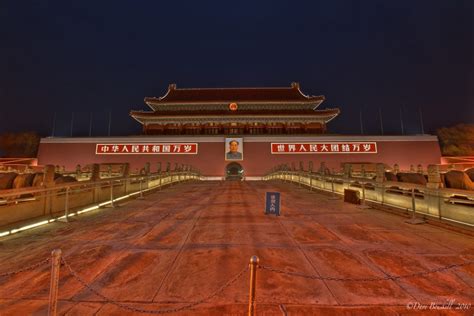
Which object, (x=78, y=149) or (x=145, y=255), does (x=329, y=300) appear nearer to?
(x=145, y=255)

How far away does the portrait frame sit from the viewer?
2722cm

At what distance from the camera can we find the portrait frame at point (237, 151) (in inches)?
1072

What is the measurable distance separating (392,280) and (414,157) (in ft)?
99.8

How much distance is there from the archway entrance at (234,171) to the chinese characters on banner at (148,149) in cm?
447

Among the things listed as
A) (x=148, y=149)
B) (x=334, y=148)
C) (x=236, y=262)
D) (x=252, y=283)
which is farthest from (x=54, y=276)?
(x=334, y=148)

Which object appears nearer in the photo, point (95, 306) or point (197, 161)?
point (95, 306)

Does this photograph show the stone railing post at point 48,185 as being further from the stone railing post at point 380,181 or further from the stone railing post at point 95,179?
the stone railing post at point 380,181

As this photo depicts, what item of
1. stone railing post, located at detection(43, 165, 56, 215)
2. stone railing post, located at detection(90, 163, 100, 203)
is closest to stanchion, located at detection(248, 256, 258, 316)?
stone railing post, located at detection(43, 165, 56, 215)

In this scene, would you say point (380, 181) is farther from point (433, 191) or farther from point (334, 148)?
point (334, 148)

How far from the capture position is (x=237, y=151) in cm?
2719

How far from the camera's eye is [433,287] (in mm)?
2615

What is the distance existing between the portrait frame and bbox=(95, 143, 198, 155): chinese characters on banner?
3640mm

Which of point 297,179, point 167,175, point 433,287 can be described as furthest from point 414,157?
point 433,287

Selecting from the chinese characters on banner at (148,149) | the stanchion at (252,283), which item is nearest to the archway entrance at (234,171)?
the chinese characters on banner at (148,149)
